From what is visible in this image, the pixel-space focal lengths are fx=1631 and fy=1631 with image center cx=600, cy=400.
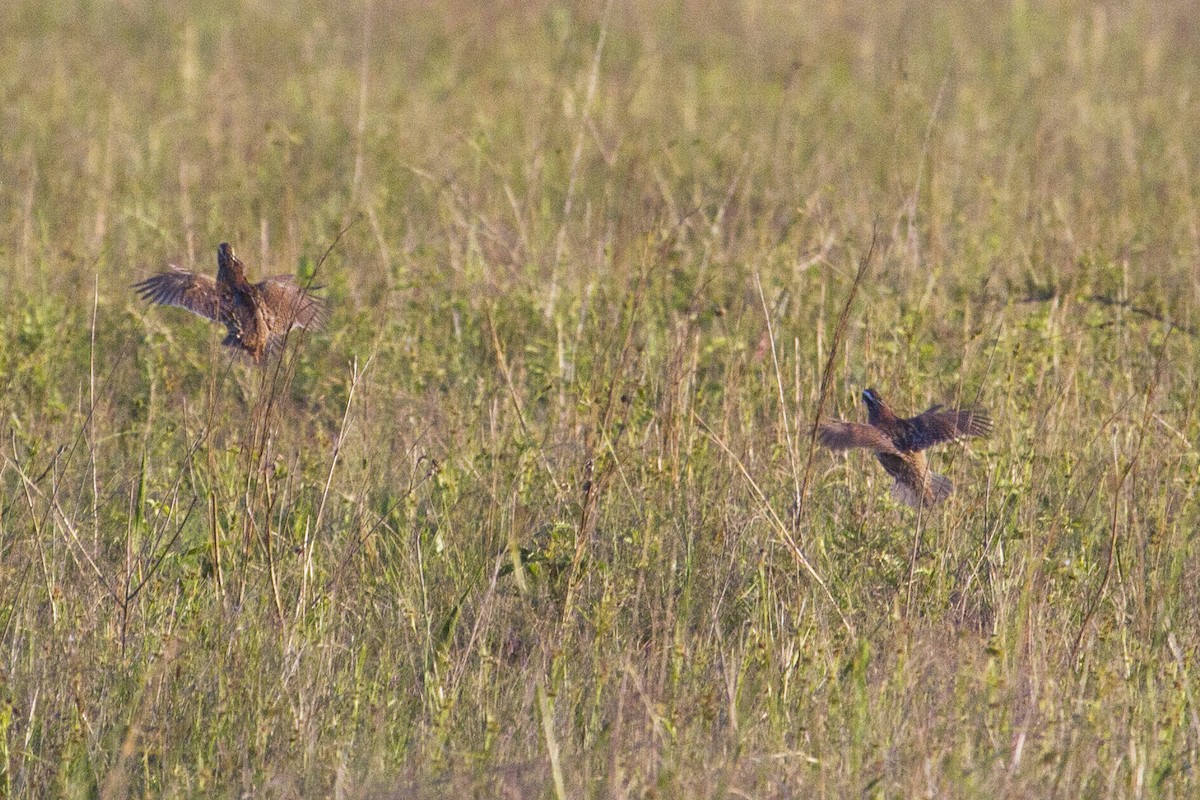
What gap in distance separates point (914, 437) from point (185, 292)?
1.81 m

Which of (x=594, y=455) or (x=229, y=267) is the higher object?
(x=229, y=267)

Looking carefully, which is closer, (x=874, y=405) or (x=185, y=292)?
(x=874, y=405)

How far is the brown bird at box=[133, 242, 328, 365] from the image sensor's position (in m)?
4.02

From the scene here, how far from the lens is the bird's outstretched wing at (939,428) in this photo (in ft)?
11.4

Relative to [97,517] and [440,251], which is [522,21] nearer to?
[440,251]

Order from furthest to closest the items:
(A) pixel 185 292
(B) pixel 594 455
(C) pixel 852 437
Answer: (A) pixel 185 292 < (B) pixel 594 455 < (C) pixel 852 437

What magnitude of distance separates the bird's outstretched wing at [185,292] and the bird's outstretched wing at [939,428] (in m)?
1.70

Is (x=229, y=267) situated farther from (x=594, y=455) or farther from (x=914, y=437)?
(x=914, y=437)

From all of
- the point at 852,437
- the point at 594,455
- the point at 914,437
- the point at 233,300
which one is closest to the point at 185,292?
the point at 233,300

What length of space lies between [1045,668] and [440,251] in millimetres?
3283

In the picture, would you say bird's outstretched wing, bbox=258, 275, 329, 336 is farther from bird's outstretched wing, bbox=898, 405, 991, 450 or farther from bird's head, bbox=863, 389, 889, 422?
bird's outstretched wing, bbox=898, 405, 991, 450

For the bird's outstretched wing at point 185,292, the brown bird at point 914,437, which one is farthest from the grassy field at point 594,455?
the bird's outstretched wing at point 185,292

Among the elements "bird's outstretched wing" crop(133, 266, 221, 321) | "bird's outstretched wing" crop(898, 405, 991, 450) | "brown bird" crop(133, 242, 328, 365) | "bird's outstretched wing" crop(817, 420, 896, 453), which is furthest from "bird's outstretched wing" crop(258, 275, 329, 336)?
"bird's outstretched wing" crop(898, 405, 991, 450)

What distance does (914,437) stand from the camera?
3504 millimetres
